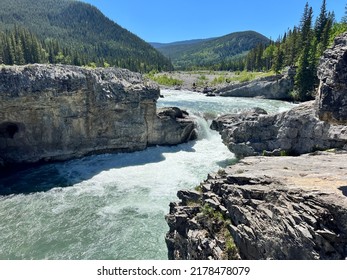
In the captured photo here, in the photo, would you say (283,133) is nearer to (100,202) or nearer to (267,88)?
(100,202)

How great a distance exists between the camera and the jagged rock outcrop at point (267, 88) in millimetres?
62688

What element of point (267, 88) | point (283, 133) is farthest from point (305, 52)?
point (283, 133)

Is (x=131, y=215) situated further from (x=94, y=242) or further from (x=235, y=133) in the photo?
(x=235, y=133)

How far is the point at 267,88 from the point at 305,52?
1301 cm

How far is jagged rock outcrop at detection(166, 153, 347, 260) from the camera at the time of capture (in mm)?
9305

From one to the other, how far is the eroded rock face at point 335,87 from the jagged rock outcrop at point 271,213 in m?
2.82

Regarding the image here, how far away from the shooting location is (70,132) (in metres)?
31.5

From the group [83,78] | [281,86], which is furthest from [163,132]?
[281,86]

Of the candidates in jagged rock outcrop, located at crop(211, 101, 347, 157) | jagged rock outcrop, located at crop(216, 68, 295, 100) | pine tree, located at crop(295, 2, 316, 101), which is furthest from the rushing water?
jagged rock outcrop, located at crop(216, 68, 295, 100)

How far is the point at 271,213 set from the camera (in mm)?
10984

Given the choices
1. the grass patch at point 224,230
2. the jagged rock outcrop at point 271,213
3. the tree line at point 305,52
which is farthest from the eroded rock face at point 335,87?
the tree line at point 305,52

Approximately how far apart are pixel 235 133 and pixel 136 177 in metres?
11.5

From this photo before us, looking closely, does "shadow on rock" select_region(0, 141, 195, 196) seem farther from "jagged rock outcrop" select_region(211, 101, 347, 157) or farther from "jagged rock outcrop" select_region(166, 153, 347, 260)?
"jagged rock outcrop" select_region(166, 153, 347, 260)

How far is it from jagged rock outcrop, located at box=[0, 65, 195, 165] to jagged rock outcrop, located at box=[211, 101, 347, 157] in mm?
9119
